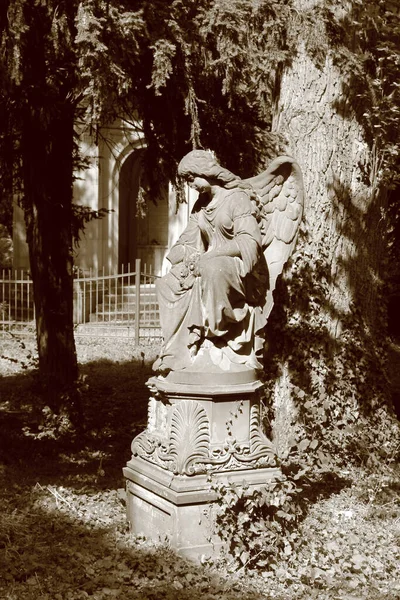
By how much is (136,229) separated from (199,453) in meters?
14.8

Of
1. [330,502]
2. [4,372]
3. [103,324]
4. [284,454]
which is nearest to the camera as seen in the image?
[330,502]

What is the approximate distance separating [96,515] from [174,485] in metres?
1.15

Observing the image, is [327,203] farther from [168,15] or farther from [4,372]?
[4,372]

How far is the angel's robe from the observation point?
5.16 meters

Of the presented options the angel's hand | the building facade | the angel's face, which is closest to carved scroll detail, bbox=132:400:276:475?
the angel's hand

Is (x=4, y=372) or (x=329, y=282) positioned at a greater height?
(x=329, y=282)

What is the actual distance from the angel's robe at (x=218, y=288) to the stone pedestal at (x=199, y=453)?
184 millimetres

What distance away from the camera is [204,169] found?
5.38m

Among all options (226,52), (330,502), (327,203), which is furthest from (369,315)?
(226,52)

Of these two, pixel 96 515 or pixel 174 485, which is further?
pixel 96 515

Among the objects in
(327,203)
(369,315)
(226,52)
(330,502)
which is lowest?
(330,502)

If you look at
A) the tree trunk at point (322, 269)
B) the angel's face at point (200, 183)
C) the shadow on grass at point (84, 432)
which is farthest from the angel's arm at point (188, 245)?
the shadow on grass at point (84, 432)

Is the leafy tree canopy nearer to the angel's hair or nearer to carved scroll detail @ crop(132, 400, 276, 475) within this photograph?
the angel's hair

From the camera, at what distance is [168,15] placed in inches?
264
